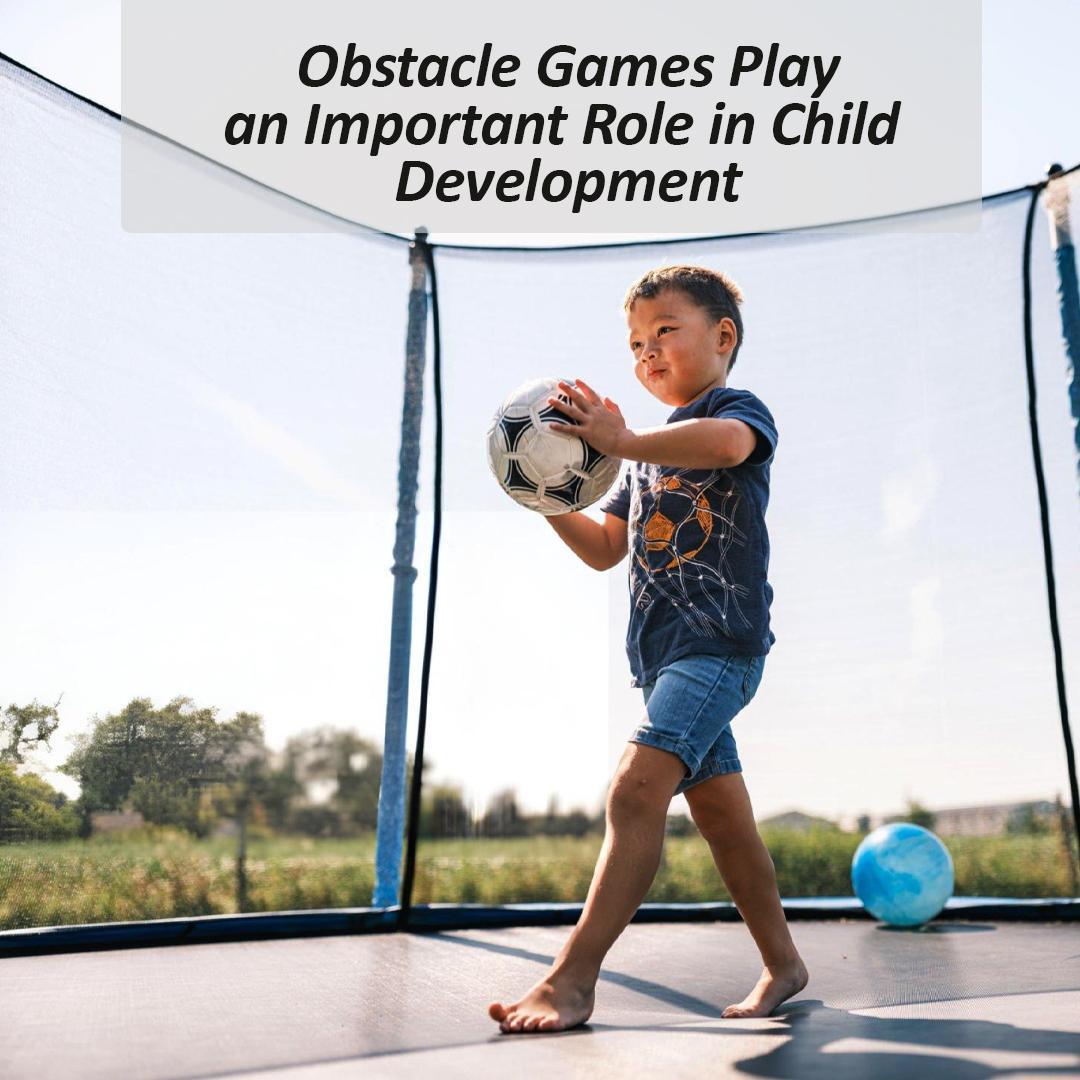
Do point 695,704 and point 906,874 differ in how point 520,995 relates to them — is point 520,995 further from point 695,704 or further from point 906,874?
point 906,874

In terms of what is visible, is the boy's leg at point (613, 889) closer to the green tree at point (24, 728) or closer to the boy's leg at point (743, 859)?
the boy's leg at point (743, 859)

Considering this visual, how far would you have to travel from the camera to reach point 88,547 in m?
2.33

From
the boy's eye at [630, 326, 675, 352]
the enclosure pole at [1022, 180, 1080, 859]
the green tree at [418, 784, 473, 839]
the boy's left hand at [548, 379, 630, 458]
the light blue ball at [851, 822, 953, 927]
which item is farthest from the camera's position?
the green tree at [418, 784, 473, 839]

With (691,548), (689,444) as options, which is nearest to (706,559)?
(691,548)

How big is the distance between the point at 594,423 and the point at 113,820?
4.73ft

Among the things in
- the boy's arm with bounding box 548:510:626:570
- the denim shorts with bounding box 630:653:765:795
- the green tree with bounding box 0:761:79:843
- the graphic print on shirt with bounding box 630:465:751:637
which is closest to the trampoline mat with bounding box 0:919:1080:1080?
the green tree with bounding box 0:761:79:843

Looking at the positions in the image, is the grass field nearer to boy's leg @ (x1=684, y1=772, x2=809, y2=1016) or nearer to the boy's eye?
boy's leg @ (x1=684, y1=772, x2=809, y2=1016)

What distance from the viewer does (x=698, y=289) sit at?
5.80 feet

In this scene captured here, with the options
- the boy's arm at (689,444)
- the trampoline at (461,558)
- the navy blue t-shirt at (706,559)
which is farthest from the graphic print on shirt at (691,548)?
the trampoline at (461,558)

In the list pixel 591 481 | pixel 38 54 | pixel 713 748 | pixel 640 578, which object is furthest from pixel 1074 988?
pixel 38 54

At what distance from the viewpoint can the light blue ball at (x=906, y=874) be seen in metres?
2.55

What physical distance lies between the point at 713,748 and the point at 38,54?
204cm

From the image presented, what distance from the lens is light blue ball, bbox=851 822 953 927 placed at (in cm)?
255

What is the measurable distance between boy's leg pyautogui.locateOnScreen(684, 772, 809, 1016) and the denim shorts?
3 centimetres
